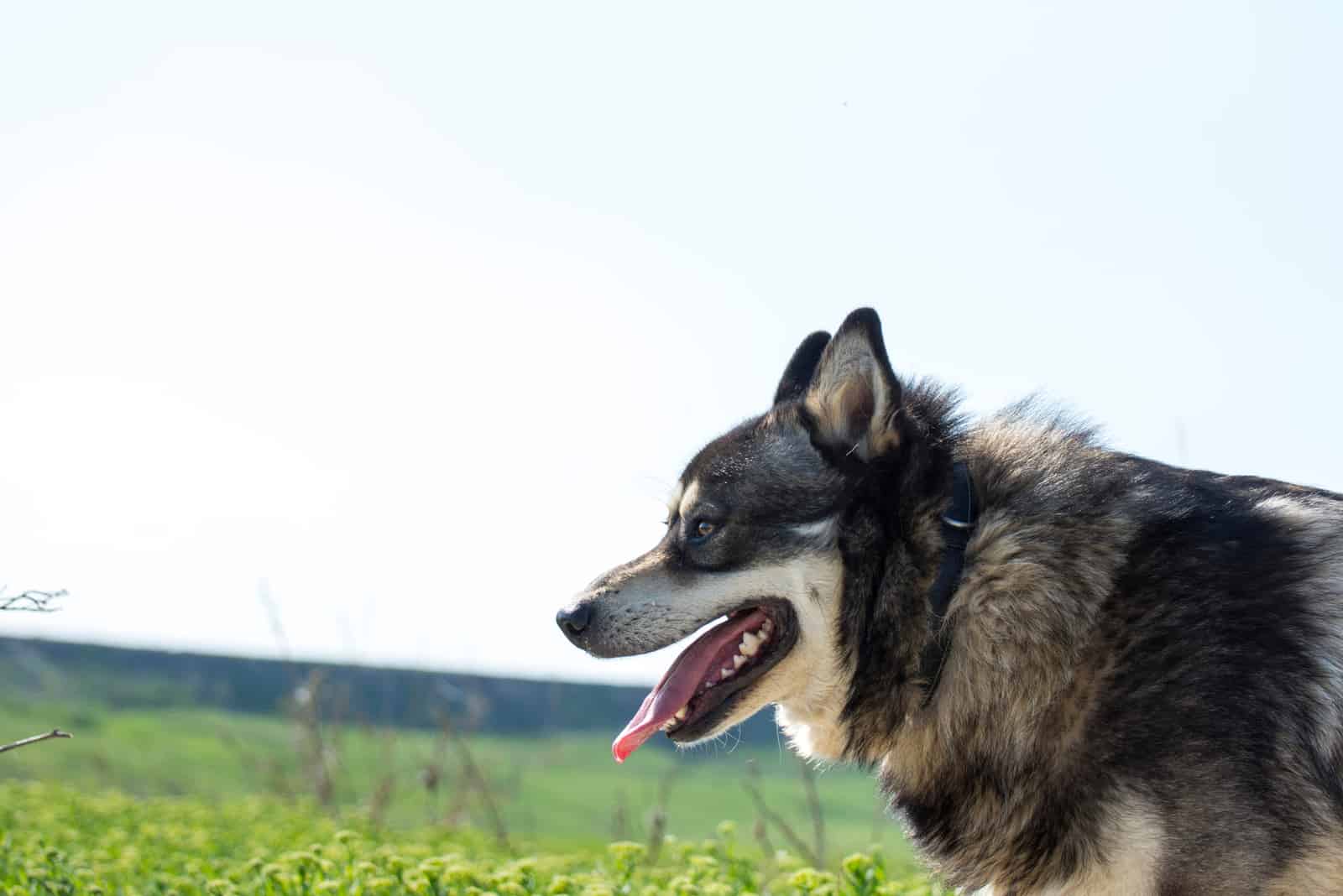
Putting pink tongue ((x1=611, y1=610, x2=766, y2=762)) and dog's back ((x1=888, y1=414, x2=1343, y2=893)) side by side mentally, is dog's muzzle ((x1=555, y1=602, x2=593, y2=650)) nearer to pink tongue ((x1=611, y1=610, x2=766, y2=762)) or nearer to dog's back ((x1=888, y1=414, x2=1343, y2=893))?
pink tongue ((x1=611, y1=610, x2=766, y2=762))

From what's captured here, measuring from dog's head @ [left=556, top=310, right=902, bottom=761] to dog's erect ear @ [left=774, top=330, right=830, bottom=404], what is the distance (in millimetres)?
410

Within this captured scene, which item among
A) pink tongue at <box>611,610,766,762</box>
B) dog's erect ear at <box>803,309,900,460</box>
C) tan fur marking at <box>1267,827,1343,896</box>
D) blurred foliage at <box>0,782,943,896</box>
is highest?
dog's erect ear at <box>803,309,900,460</box>

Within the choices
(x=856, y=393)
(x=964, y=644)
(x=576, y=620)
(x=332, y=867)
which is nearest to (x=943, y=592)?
(x=964, y=644)

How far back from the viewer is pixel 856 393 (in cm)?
400

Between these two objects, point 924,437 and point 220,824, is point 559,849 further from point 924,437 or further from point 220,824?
point 924,437

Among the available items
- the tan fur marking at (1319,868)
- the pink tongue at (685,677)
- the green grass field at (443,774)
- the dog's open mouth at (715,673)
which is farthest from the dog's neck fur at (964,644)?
the green grass field at (443,774)

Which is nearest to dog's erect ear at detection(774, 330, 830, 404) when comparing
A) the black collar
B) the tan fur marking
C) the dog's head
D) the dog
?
the dog

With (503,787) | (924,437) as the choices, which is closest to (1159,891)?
(924,437)

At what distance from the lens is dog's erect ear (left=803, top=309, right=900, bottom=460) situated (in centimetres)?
392

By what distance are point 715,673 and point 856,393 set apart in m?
0.94

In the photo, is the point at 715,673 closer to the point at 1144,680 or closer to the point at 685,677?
the point at 685,677

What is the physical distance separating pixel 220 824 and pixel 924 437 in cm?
654

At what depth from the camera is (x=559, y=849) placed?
10.1m

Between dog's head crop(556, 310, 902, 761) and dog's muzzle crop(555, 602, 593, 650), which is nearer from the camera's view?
dog's head crop(556, 310, 902, 761)
